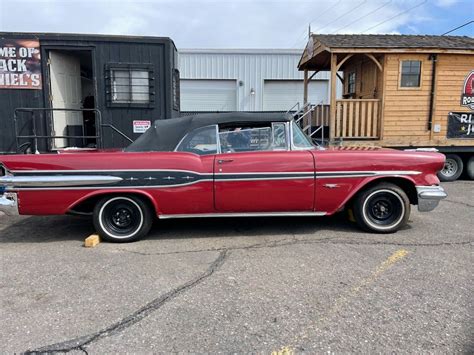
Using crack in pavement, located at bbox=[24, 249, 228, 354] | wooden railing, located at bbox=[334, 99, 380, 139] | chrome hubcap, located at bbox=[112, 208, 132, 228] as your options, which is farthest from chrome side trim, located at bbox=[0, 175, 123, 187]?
wooden railing, located at bbox=[334, 99, 380, 139]

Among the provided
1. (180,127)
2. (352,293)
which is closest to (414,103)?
(180,127)

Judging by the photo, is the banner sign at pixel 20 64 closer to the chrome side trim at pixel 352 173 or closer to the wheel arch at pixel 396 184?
the chrome side trim at pixel 352 173

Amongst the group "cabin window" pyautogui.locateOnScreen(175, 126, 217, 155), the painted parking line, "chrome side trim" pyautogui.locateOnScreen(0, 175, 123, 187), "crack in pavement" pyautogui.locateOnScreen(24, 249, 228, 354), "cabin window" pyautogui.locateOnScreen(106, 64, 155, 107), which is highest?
"cabin window" pyautogui.locateOnScreen(106, 64, 155, 107)

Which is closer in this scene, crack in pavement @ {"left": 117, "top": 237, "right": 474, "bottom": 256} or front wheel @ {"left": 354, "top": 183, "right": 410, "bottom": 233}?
crack in pavement @ {"left": 117, "top": 237, "right": 474, "bottom": 256}

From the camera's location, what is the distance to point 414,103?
31.1ft

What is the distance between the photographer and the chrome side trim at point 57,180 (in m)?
4.43

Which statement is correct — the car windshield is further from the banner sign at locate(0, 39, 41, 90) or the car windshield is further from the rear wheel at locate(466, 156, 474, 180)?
the rear wheel at locate(466, 156, 474, 180)

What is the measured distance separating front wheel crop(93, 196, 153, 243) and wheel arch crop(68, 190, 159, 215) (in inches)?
1.7

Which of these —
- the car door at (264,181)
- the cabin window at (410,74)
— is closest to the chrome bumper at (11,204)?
the car door at (264,181)

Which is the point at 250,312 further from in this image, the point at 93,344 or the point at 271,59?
the point at 271,59

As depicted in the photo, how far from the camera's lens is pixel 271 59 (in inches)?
808

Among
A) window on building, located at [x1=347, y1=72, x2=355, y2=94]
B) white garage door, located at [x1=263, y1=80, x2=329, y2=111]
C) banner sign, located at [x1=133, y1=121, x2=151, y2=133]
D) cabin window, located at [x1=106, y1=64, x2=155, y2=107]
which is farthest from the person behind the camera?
white garage door, located at [x1=263, y1=80, x2=329, y2=111]

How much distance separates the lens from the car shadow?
4949mm

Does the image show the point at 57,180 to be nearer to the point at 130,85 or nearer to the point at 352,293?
the point at 352,293
